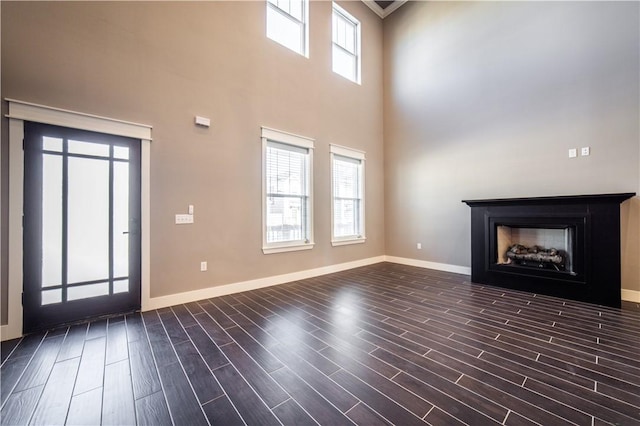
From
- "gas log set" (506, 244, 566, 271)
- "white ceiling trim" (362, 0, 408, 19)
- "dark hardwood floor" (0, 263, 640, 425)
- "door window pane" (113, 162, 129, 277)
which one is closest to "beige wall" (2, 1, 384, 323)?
"door window pane" (113, 162, 129, 277)

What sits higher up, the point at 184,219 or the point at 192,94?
the point at 192,94

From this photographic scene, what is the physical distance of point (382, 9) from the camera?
5.92 metres

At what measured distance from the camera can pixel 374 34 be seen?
5906 millimetres

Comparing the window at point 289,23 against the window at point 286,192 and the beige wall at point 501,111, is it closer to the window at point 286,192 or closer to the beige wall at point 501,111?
the window at point 286,192

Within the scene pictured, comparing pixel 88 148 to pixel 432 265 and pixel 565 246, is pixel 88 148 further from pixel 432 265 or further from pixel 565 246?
pixel 565 246

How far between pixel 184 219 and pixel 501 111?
5110 millimetres

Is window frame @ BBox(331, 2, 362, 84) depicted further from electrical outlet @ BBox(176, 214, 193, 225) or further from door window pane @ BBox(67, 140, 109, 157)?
door window pane @ BBox(67, 140, 109, 157)

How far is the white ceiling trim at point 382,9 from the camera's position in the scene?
18.5 ft

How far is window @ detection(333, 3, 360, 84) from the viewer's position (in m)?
5.32

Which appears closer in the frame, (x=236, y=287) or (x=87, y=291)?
(x=87, y=291)

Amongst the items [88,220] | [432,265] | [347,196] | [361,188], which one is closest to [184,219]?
[88,220]

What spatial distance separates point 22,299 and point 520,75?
684 centimetres

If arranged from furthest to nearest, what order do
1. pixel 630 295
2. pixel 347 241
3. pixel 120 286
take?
pixel 347 241, pixel 630 295, pixel 120 286

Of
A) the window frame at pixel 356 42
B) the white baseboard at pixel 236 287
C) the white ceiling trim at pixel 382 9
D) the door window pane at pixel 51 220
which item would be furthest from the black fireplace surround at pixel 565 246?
the door window pane at pixel 51 220
